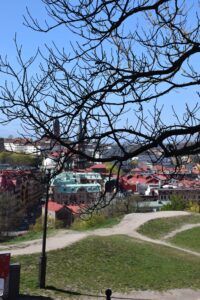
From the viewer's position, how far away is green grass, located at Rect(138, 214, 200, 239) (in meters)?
23.9

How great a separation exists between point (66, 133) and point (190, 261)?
14.5m

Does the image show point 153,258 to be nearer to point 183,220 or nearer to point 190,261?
point 190,261

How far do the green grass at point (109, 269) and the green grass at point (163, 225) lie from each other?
427cm

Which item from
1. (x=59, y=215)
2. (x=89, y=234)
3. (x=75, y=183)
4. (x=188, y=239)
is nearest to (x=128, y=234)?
(x=188, y=239)

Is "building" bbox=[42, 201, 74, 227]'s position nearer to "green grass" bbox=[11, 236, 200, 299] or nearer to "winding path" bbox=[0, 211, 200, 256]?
"winding path" bbox=[0, 211, 200, 256]

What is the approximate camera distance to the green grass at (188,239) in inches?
851

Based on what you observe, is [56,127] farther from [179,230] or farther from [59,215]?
[59,215]

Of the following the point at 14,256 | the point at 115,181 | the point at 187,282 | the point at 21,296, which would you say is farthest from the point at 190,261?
the point at 115,181

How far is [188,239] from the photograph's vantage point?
22.8 m

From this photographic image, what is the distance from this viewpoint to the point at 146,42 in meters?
4.87

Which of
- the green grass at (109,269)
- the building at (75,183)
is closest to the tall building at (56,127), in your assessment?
the building at (75,183)

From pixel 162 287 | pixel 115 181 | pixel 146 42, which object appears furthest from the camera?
pixel 162 287

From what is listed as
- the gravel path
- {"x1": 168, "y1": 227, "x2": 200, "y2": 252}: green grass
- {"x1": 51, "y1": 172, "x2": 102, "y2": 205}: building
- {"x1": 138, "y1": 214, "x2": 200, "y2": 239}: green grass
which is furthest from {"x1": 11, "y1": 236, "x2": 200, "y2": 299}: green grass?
{"x1": 138, "y1": 214, "x2": 200, "y2": 239}: green grass

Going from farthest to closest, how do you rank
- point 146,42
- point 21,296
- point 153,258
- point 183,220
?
point 183,220, point 153,258, point 21,296, point 146,42
